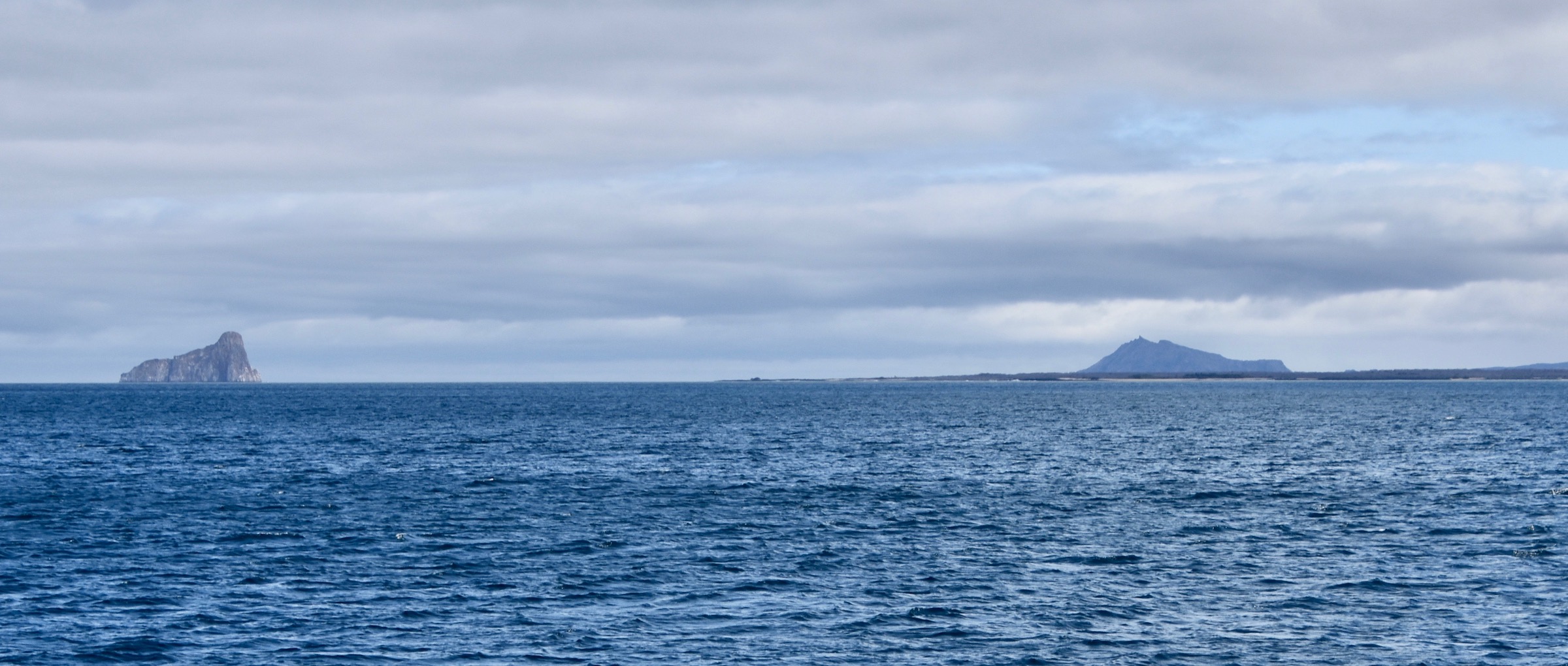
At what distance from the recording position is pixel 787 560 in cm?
5288

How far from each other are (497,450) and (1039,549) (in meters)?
73.8

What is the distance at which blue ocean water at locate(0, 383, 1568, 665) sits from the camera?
38.4m

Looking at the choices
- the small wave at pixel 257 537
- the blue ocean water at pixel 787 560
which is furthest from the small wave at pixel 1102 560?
the small wave at pixel 257 537

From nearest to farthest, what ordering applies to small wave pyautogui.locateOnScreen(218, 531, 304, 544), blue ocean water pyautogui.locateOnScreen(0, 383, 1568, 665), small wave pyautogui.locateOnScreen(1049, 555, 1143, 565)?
blue ocean water pyautogui.locateOnScreen(0, 383, 1568, 665) → small wave pyautogui.locateOnScreen(1049, 555, 1143, 565) → small wave pyautogui.locateOnScreen(218, 531, 304, 544)

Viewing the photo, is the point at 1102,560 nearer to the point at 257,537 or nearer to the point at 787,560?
the point at 787,560

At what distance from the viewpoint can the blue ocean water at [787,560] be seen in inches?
1513

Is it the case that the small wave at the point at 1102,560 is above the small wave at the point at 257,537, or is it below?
below

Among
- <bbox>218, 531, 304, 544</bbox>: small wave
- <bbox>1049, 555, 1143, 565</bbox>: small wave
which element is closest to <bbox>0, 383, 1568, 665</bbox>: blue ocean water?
<bbox>1049, 555, 1143, 565</bbox>: small wave

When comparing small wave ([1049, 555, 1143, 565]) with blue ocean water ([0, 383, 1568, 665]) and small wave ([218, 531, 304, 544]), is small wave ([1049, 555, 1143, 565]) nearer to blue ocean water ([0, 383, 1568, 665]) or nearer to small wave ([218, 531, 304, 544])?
blue ocean water ([0, 383, 1568, 665])

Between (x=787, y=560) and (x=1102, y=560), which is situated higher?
(x=787, y=560)

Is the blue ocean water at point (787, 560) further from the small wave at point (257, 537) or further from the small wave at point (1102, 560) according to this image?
the small wave at point (257, 537)

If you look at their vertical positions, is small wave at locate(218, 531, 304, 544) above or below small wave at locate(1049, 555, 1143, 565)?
above

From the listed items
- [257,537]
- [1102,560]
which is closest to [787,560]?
[1102,560]

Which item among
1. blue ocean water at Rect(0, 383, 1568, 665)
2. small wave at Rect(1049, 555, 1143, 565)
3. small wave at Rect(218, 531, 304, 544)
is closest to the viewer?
blue ocean water at Rect(0, 383, 1568, 665)
